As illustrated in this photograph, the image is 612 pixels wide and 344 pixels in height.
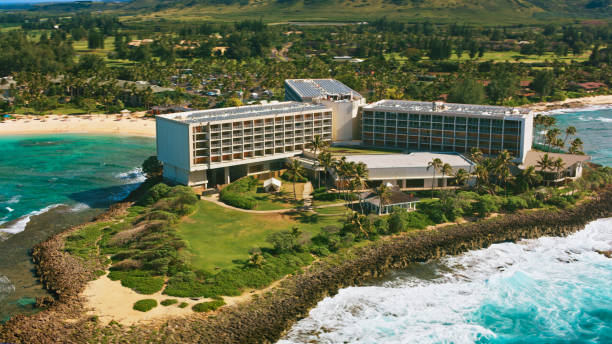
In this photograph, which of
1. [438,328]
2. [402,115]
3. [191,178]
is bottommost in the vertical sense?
[438,328]

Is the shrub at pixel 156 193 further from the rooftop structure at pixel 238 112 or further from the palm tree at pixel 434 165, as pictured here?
the palm tree at pixel 434 165

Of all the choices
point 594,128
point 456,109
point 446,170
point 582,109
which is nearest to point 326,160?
point 446,170

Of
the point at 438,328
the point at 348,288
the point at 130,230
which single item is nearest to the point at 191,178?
the point at 130,230

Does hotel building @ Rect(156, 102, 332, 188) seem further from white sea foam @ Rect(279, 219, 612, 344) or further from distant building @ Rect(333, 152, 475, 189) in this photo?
white sea foam @ Rect(279, 219, 612, 344)

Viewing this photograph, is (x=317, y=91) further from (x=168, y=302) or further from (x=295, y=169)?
(x=168, y=302)

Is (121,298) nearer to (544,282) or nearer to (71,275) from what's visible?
(71,275)
